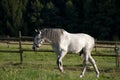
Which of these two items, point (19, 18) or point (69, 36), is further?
point (19, 18)

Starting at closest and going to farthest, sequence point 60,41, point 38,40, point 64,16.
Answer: point 60,41 → point 38,40 → point 64,16

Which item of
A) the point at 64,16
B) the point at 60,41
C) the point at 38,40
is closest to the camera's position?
the point at 60,41

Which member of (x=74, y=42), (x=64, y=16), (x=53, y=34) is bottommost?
(x=64, y=16)

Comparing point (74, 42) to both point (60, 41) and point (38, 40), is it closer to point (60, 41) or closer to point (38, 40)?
point (60, 41)

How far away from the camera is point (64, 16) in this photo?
58.8 metres

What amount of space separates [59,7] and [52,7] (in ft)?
7.83

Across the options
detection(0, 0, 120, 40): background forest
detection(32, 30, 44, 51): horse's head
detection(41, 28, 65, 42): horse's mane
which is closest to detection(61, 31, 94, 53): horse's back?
detection(41, 28, 65, 42): horse's mane

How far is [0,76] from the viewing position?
267 inches

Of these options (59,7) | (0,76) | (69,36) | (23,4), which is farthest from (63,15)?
(0,76)

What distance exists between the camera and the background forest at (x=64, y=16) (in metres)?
50.6

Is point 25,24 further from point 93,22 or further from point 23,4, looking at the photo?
point 93,22

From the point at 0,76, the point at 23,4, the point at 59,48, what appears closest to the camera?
the point at 0,76

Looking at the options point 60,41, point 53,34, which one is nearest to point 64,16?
point 53,34

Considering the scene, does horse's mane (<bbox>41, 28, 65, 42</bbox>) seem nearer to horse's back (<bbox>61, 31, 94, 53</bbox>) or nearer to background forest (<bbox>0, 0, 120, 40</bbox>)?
horse's back (<bbox>61, 31, 94, 53</bbox>)
